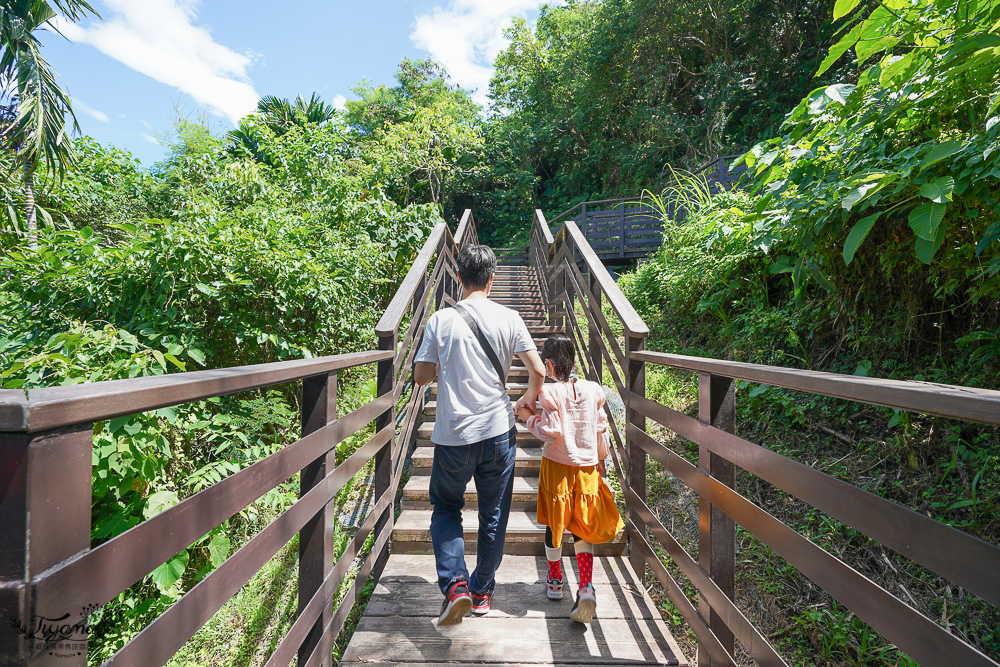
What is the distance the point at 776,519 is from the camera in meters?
1.17

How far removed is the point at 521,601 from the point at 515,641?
0.26 metres

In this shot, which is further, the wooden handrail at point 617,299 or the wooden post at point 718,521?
the wooden handrail at point 617,299

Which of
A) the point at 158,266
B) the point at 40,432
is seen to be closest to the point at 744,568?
the point at 40,432

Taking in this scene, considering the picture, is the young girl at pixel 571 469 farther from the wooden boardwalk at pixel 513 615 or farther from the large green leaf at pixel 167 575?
the large green leaf at pixel 167 575

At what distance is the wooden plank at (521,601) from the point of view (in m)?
→ 2.02

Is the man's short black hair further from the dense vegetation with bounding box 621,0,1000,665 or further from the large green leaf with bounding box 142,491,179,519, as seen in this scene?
the large green leaf with bounding box 142,491,179,519

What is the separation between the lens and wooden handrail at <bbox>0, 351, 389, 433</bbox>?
0.57m

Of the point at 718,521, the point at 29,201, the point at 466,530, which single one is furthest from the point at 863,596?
the point at 29,201

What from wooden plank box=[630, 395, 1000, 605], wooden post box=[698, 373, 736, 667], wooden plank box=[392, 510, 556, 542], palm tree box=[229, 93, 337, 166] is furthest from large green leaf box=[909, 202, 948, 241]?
palm tree box=[229, 93, 337, 166]

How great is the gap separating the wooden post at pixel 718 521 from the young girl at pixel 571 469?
492mm

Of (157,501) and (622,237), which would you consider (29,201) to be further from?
(622,237)

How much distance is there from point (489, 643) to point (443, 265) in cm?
343

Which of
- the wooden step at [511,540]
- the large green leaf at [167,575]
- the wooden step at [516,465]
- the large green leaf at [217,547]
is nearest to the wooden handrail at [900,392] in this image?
the wooden step at [511,540]

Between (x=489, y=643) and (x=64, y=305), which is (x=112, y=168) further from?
(x=489, y=643)
